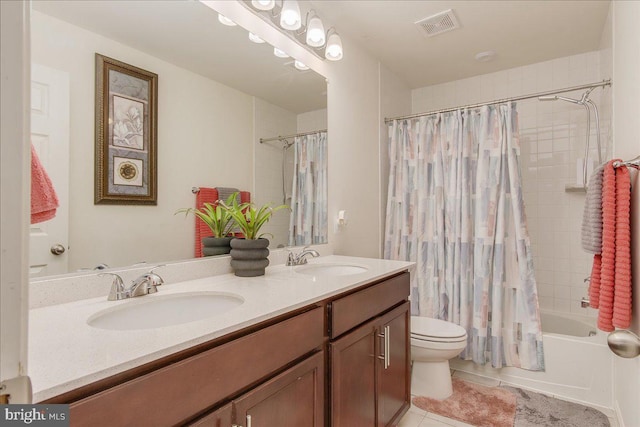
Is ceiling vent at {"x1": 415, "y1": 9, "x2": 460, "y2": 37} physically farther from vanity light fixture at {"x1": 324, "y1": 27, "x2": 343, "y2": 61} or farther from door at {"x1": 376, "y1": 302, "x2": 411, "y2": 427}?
door at {"x1": 376, "y1": 302, "x2": 411, "y2": 427}

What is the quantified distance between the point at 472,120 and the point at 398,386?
1812 millimetres

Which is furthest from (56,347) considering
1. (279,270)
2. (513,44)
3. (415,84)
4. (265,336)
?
(415,84)

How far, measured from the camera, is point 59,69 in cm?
101

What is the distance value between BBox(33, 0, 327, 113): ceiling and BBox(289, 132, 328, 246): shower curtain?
0.22 metres

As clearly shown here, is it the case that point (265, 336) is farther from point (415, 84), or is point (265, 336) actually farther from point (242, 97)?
point (415, 84)

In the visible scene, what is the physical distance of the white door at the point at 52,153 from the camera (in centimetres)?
94

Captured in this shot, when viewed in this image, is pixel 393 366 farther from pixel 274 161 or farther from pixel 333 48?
pixel 333 48

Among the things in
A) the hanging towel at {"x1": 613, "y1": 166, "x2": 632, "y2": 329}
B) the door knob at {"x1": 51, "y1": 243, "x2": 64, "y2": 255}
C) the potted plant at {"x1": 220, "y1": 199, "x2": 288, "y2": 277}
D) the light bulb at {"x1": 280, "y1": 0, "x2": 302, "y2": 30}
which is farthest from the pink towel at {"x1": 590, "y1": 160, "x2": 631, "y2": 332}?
the door knob at {"x1": 51, "y1": 243, "x2": 64, "y2": 255}

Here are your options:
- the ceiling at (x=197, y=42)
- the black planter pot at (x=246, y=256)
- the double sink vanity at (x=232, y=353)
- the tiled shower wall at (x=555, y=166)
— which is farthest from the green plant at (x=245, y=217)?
the tiled shower wall at (x=555, y=166)

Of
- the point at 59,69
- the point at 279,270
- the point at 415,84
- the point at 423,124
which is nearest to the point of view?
the point at 59,69

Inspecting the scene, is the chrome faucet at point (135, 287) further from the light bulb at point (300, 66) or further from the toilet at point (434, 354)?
the toilet at point (434, 354)

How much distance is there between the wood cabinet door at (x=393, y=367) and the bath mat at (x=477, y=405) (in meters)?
0.33

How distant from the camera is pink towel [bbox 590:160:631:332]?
4.15 ft

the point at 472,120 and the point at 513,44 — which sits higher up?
the point at 513,44
